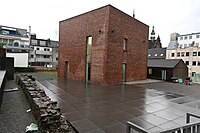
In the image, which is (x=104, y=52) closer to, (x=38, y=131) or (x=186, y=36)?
(x=38, y=131)

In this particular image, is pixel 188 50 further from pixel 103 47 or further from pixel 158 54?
pixel 103 47

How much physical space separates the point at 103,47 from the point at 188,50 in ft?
114

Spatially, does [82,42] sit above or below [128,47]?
above

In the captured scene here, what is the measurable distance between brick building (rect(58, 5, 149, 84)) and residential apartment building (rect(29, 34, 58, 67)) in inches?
1120

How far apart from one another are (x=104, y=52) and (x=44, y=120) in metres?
10.5

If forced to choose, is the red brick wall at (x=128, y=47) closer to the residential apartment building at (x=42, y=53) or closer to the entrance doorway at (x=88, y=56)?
the entrance doorway at (x=88, y=56)

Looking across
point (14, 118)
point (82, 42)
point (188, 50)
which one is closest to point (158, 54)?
point (188, 50)

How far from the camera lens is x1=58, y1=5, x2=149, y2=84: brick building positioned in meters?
14.4

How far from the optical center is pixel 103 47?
14273 mm

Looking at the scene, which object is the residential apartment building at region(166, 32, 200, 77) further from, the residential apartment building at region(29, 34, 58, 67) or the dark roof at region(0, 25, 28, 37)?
the dark roof at region(0, 25, 28, 37)

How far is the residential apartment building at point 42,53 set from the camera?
45219 millimetres

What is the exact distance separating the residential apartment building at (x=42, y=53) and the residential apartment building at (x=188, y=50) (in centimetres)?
3564

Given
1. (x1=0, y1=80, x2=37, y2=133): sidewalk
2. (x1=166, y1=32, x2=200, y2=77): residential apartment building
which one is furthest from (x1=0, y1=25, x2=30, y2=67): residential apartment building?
(x1=166, y1=32, x2=200, y2=77): residential apartment building

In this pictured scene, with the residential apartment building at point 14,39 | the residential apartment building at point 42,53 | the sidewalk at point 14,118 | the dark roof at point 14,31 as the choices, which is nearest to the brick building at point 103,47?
the sidewalk at point 14,118
